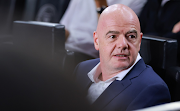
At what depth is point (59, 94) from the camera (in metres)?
0.43

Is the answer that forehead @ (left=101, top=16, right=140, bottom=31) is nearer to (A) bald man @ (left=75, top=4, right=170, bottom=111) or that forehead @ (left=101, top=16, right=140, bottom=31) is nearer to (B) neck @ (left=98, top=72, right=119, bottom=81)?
(A) bald man @ (left=75, top=4, right=170, bottom=111)

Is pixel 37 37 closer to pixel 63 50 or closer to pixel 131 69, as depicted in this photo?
pixel 63 50

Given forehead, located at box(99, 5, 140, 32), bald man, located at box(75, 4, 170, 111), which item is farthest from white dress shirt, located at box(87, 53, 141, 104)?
forehead, located at box(99, 5, 140, 32)

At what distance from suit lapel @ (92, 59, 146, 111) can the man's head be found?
3cm

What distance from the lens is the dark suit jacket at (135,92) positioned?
42 cm

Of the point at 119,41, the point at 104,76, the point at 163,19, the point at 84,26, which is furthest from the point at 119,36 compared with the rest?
the point at 163,19

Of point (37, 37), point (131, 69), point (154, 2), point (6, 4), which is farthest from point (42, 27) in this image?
point (6, 4)

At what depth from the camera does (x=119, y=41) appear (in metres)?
0.43

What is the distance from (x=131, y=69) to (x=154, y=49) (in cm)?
12

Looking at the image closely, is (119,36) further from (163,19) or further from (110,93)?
(163,19)

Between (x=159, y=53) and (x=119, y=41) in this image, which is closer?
(x=119, y=41)

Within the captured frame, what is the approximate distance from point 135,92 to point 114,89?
5cm

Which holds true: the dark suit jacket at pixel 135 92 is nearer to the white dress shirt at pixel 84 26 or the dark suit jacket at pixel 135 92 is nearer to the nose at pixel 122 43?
the nose at pixel 122 43

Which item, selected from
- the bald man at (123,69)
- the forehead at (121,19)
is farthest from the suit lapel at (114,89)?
the forehead at (121,19)
